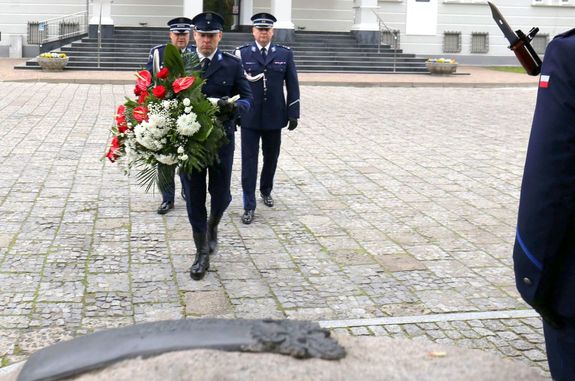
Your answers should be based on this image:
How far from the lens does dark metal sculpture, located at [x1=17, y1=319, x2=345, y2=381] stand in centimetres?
200

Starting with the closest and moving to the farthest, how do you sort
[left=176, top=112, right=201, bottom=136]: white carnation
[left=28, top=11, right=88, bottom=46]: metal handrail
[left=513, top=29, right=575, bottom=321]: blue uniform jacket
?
[left=513, top=29, right=575, bottom=321]: blue uniform jacket, [left=176, top=112, right=201, bottom=136]: white carnation, [left=28, top=11, right=88, bottom=46]: metal handrail

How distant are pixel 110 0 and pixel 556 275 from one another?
26.5 m

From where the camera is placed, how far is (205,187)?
618 cm

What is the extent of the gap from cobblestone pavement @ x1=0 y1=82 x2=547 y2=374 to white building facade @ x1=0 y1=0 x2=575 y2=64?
663 inches

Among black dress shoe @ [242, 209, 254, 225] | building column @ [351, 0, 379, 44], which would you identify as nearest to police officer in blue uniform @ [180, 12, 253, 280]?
black dress shoe @ [242, 209, 254, 225]

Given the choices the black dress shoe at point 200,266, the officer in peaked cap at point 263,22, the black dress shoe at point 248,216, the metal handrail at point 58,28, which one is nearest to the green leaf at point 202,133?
the black dress shoe at point 200,266

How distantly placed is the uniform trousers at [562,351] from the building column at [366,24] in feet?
87.9

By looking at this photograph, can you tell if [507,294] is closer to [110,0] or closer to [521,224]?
[521,224]

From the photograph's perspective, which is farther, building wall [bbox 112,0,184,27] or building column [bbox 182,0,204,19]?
building wall [bbox 112,0,184,27]

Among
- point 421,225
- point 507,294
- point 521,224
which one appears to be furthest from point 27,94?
point 521,224

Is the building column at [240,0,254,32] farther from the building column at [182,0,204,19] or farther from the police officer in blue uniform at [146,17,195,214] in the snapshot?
the police officer in blue uniform at [146,17,195,214]

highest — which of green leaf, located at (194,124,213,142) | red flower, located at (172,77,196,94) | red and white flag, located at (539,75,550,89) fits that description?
red and white flag, located at (539,75,550,89)

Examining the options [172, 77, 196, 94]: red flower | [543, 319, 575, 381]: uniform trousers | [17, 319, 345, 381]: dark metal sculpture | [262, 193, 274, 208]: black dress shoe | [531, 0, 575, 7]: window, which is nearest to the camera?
[17, 319, 345, 381]: dark metal sculpture

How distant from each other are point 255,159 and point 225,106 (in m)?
2.27
